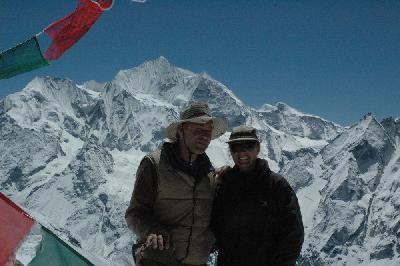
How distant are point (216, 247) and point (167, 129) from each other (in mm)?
1403

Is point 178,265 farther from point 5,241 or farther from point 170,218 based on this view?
point 5,241

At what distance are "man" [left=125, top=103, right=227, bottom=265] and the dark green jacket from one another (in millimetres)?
207

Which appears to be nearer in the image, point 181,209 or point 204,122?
point 181,209

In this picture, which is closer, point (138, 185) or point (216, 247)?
point (138, 185)

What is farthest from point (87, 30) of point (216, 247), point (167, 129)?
point (216, 247)

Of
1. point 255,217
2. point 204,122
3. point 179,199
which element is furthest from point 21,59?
point 255,217

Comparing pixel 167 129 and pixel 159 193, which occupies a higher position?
pixel 167 129

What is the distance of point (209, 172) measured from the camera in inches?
251

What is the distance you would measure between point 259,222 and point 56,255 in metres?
2.18

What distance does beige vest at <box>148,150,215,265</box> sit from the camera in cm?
602

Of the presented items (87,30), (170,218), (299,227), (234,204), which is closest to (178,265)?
(170,218)

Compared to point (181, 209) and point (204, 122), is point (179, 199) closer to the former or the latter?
point (181, 209)

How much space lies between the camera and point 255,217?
624cm

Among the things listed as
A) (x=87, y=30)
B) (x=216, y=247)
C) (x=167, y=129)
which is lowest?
(x=216, y=247)
